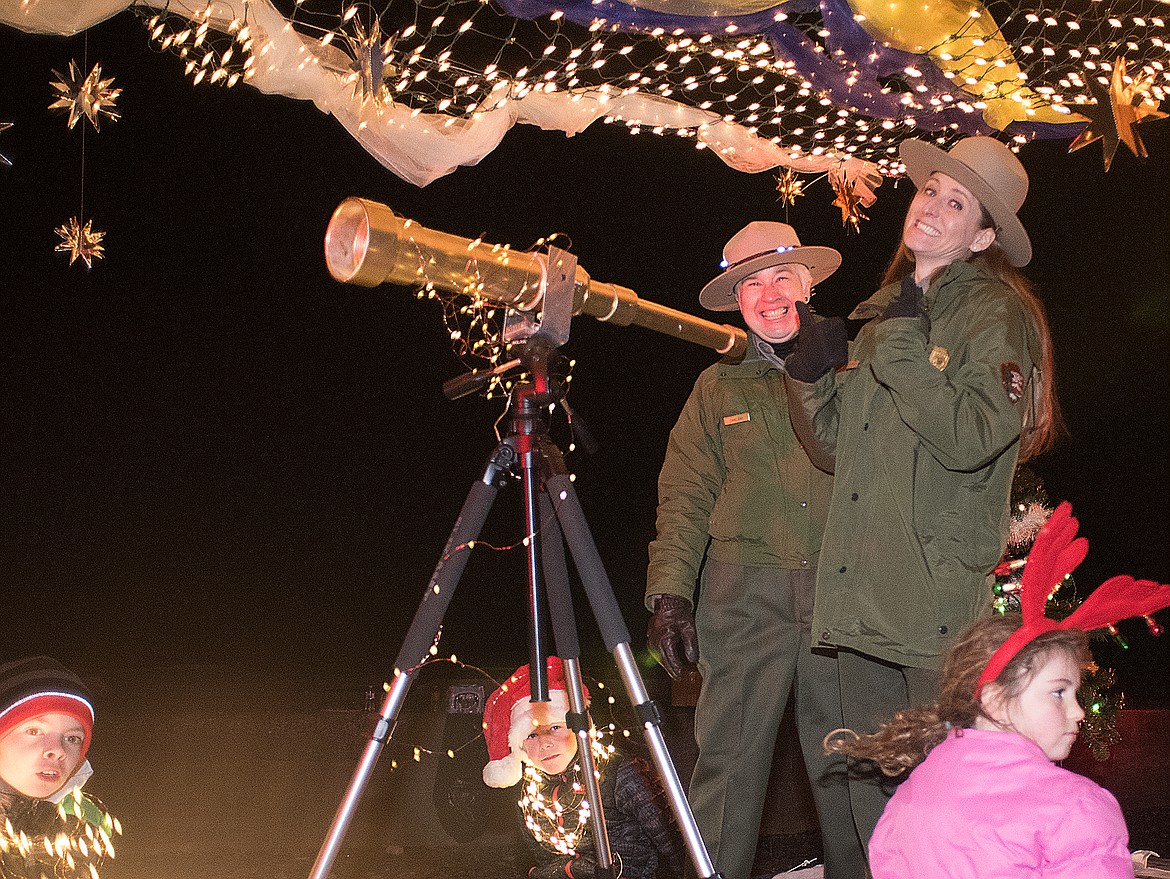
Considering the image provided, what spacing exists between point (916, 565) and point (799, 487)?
0.53m

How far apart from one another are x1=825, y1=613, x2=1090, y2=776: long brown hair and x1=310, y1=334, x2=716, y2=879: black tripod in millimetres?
321

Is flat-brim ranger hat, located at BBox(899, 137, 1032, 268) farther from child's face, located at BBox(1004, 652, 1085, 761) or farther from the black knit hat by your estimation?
the black knit hat

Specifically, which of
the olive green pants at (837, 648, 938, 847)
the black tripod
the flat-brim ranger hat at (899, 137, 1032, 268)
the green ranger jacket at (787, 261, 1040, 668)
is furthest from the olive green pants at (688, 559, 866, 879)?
Result: the flat-brim ranger hat at (899, 137, 1032, 268)

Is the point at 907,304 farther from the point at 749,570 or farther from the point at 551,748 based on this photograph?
the point at 551,748

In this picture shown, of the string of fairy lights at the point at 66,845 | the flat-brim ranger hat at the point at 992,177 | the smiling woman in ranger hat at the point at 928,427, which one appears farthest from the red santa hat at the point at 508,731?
the flat-brim ranger hat at the point at 992,177

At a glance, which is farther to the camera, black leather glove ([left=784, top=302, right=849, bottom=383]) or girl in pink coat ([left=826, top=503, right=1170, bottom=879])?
black leather glove ([left=784, top=302, right=849, bottom=383])

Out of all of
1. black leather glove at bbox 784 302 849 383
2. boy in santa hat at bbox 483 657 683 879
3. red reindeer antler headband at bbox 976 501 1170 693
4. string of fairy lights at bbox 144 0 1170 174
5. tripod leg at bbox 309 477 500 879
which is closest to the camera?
red reindeer antler headband at bbox 976 501 1170 693

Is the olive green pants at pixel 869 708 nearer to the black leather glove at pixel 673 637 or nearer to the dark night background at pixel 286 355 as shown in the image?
the black leather glove at pixel 673 637

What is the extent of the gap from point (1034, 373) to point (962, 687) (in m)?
0.53

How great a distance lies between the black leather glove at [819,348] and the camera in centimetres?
179

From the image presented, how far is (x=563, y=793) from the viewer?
2.73 m

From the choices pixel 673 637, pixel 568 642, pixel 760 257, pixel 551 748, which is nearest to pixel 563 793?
pixel 551 748

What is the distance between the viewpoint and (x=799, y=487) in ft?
7.38

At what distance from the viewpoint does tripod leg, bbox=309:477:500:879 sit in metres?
1.68
